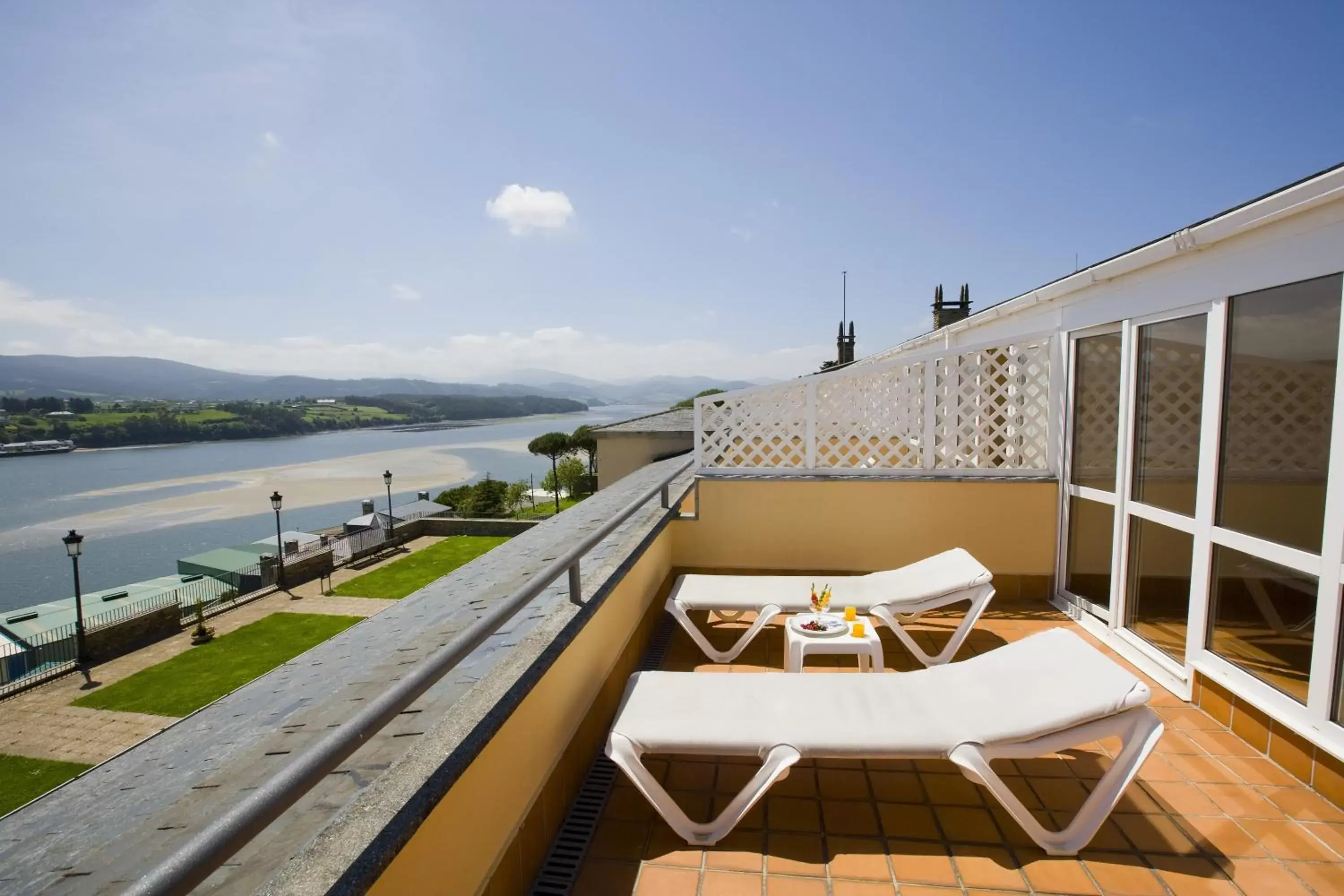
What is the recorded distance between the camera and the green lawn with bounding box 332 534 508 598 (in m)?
19.8

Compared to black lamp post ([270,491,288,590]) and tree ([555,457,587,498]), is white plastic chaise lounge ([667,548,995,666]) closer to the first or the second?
black lamp post ([270,491,288,590])

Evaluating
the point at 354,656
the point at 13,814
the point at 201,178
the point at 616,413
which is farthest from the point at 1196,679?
the point at 616,413

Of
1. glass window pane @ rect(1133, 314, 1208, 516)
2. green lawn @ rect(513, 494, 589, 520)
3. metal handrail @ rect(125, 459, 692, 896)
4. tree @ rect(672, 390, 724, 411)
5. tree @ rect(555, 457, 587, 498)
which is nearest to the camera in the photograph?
metal handrail @ rect(125, 459, 692, 896)

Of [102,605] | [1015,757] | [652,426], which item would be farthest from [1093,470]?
[102,605]

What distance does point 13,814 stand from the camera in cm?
182

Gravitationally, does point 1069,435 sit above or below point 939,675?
above

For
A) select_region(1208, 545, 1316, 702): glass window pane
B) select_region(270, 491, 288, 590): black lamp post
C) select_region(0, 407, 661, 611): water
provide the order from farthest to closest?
select_region(0, 407, 661, 611): water → select_region(270, 491, 288, 590): black lamp post → select_region(1208, 545, 1316, 702): glass window pane

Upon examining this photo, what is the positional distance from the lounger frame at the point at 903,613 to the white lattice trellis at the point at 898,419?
4.78 ft

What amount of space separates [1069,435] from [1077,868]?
3.24 m

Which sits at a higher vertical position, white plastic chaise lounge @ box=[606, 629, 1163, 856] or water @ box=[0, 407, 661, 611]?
white plastic chaise lounge @ box=[606, 629, 1163, 856]

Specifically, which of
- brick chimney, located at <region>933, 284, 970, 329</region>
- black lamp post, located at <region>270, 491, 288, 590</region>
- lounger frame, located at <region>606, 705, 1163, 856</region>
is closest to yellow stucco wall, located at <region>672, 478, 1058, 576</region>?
lounger frame, located at <region>606, 705, 1163, 856</region>

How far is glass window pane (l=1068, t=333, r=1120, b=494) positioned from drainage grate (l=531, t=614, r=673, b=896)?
3.49m

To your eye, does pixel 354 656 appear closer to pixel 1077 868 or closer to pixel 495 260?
pixel 1077 868

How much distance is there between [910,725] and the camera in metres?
A: 2.18
